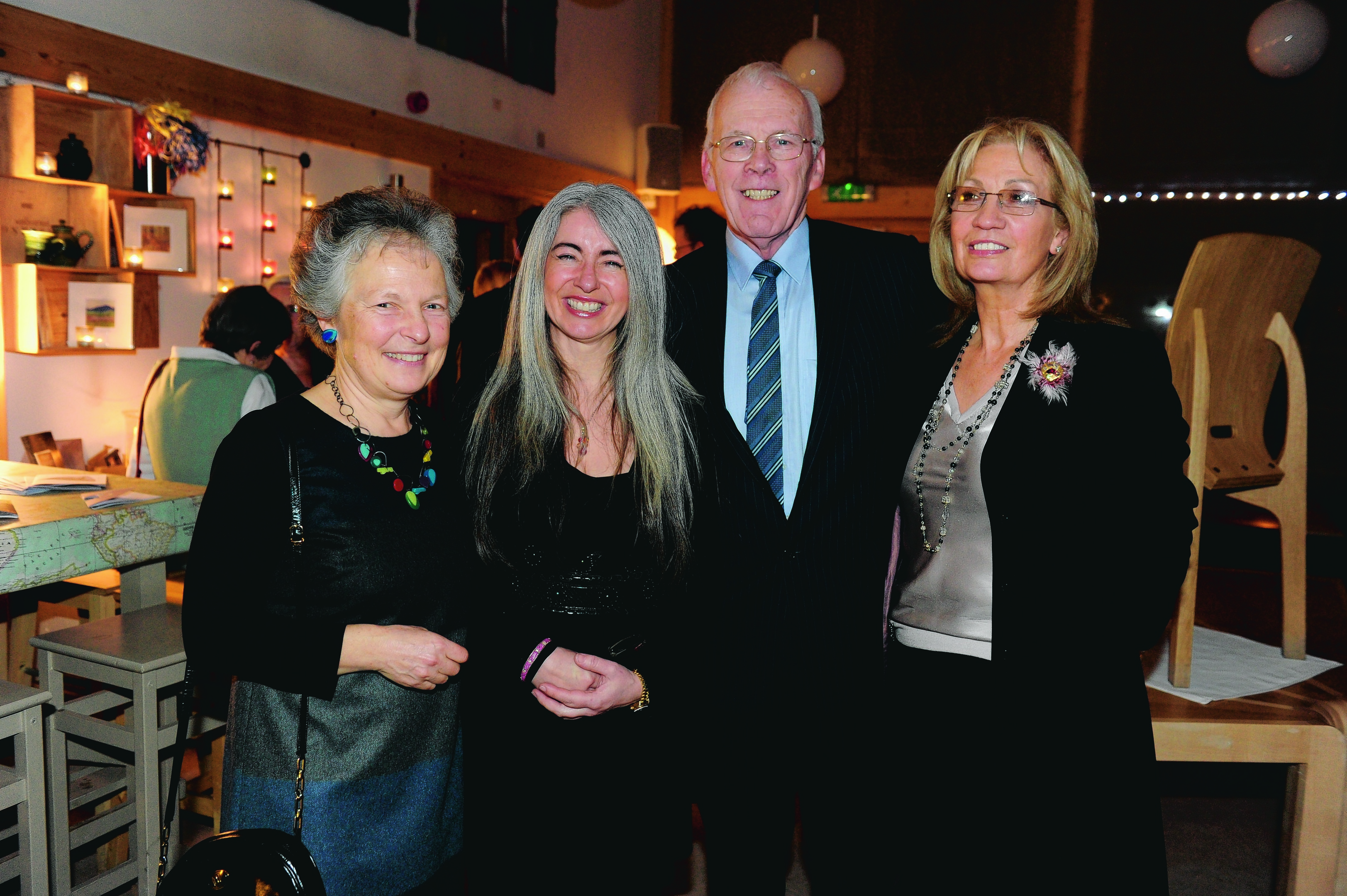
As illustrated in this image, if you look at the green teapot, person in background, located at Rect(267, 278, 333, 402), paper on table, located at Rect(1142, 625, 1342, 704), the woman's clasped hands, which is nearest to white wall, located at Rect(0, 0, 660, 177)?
the green teapot

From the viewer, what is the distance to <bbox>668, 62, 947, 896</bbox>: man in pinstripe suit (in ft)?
6.02

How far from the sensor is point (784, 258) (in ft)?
6.61

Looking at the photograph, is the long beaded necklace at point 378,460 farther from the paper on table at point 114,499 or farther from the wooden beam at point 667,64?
the wooden beam at point 667,64

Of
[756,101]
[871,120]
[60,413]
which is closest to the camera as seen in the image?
[756,101]

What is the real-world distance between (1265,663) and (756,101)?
2036mm

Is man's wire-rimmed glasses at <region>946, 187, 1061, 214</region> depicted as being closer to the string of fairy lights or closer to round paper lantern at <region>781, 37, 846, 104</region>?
round paper lantern at <region>781, 37, 846, 104</region>

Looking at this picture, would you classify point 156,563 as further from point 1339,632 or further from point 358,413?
point 1339,632

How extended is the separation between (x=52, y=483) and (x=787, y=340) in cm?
219

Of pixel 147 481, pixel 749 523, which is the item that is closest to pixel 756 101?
pixel 749 523

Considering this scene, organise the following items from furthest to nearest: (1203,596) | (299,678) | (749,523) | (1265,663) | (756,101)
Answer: (1203,596)
(1265,663)
(756,101)
(749,523)
(299,678)

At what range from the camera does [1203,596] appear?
3.29 metres

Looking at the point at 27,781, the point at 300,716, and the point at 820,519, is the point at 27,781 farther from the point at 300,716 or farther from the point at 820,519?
the point at 820,519

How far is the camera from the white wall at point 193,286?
4625 millimetres

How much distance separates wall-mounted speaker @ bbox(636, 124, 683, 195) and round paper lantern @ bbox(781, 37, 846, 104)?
6.40ft
